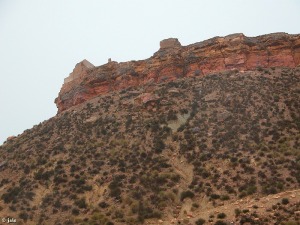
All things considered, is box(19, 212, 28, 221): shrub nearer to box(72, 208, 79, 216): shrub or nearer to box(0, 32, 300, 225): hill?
box(0, 32, 300, 225): hill

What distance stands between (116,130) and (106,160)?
576 centimetres

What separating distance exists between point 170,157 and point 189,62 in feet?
71.7

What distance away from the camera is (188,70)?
60.2 meters

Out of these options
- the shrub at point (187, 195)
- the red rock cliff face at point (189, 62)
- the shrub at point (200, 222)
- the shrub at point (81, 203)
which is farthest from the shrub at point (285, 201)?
the red rock cliff face at point (189, 62)

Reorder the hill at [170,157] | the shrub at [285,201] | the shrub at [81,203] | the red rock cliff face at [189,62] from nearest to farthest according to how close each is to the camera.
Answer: the shrub at [285,201], the hill at [170,157], the shrub at [81,203], the red rock cliff face at [189,62]

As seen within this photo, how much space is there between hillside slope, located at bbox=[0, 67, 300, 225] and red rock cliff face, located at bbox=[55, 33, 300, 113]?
333cm

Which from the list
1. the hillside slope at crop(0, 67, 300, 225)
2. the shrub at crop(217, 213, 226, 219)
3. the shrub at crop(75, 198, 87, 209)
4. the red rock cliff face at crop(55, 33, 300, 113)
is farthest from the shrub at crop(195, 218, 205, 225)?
the red rock cliff face at crop(55, 33, 300, 113)

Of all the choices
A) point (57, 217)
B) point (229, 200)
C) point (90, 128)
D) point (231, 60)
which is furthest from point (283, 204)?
point (231, 60)

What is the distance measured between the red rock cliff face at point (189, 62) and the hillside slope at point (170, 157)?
131 inches

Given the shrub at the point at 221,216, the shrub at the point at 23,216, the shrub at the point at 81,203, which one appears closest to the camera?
the shrub at the point at 221,216

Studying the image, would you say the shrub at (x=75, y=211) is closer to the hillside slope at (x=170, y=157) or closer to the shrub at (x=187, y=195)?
the hillside slope at (x=170, y=157)

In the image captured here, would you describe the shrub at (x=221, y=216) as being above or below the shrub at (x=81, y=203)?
below

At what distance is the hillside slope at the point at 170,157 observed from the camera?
34.9m

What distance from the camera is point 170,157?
42469 mm
